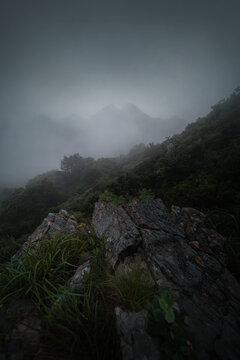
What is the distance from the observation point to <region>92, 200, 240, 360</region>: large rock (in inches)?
44.8

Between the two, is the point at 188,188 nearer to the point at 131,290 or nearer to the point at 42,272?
the point at 131,290

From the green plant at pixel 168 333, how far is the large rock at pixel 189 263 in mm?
213

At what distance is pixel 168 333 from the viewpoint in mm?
1021

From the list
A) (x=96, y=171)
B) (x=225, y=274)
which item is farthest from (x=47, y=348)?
(x=96, y=171)

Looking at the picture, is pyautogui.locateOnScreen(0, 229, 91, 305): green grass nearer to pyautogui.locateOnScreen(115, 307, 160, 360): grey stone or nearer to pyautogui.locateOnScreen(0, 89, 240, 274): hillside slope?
pyautogui.locateOnScreen(115, 307, 160, 360): grey stone

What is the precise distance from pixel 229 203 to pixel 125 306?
3.72 meters

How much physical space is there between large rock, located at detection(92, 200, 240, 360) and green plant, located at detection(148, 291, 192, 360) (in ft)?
0.70

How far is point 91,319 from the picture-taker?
122 cm

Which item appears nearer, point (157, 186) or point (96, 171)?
point (157, 186)

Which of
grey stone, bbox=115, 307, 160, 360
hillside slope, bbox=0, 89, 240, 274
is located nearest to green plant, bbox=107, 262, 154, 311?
grey stone, bbox=115, 307, 160, 360

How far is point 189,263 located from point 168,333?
3.03ft

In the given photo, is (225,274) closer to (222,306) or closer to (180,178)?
(222,306)

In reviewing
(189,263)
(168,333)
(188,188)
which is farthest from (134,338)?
(188,188)

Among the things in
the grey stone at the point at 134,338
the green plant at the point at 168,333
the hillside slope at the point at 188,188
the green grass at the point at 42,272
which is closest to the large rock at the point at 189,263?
the green plant at the point at 168,333
